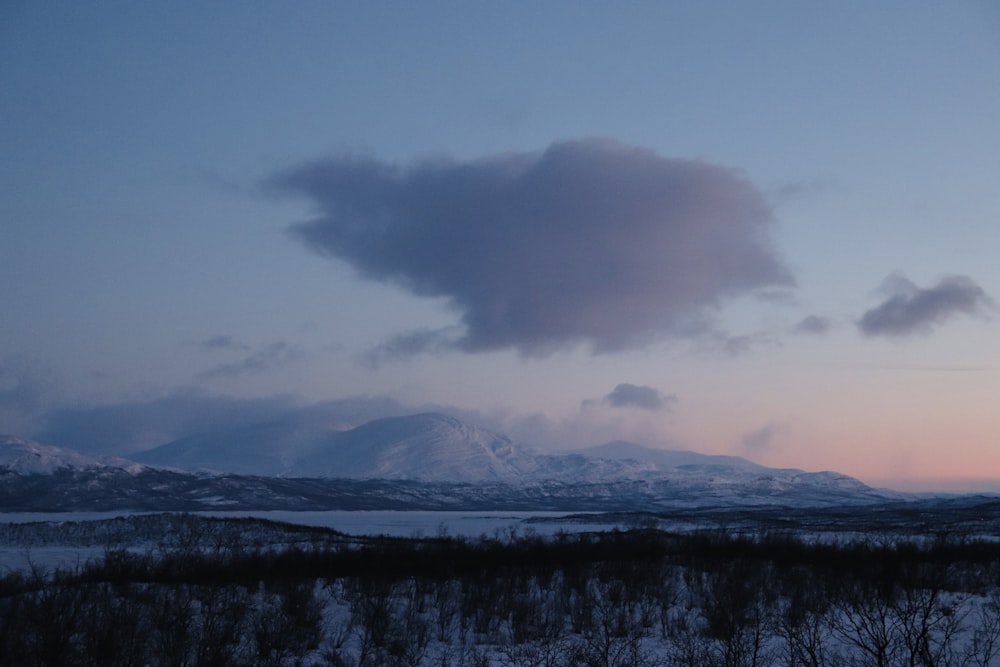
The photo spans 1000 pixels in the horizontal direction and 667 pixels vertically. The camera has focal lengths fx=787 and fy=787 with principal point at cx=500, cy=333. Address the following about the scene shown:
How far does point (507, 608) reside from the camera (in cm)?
2375

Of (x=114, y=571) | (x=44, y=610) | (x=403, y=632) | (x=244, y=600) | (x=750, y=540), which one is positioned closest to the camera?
(x=44, y=610)

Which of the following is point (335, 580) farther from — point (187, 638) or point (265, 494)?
point (265, 494)

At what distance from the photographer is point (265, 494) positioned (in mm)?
178875

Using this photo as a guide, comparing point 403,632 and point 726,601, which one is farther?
point 726,601

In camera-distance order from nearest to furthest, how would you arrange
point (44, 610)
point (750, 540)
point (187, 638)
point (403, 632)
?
point (44, 610) → point (187, 638) → point (403, 632) → point (750, 540)

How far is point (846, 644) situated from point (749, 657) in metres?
2.70

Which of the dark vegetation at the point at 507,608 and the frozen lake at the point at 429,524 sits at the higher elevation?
the dark vegetation at the point at 507,608

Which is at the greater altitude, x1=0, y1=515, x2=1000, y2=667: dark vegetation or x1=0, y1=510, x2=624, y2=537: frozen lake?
x1=0, y1=515, x2=1000, y2=667: dark vegetation

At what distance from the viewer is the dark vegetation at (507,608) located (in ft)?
54.5

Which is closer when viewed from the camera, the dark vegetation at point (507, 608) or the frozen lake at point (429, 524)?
the dark vegetation at point (507, 608)

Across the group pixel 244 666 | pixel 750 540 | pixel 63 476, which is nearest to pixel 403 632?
pixel 244 666

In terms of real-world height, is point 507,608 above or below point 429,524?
above

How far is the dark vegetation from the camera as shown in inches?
655

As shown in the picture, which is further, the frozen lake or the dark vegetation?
the frozen lake
